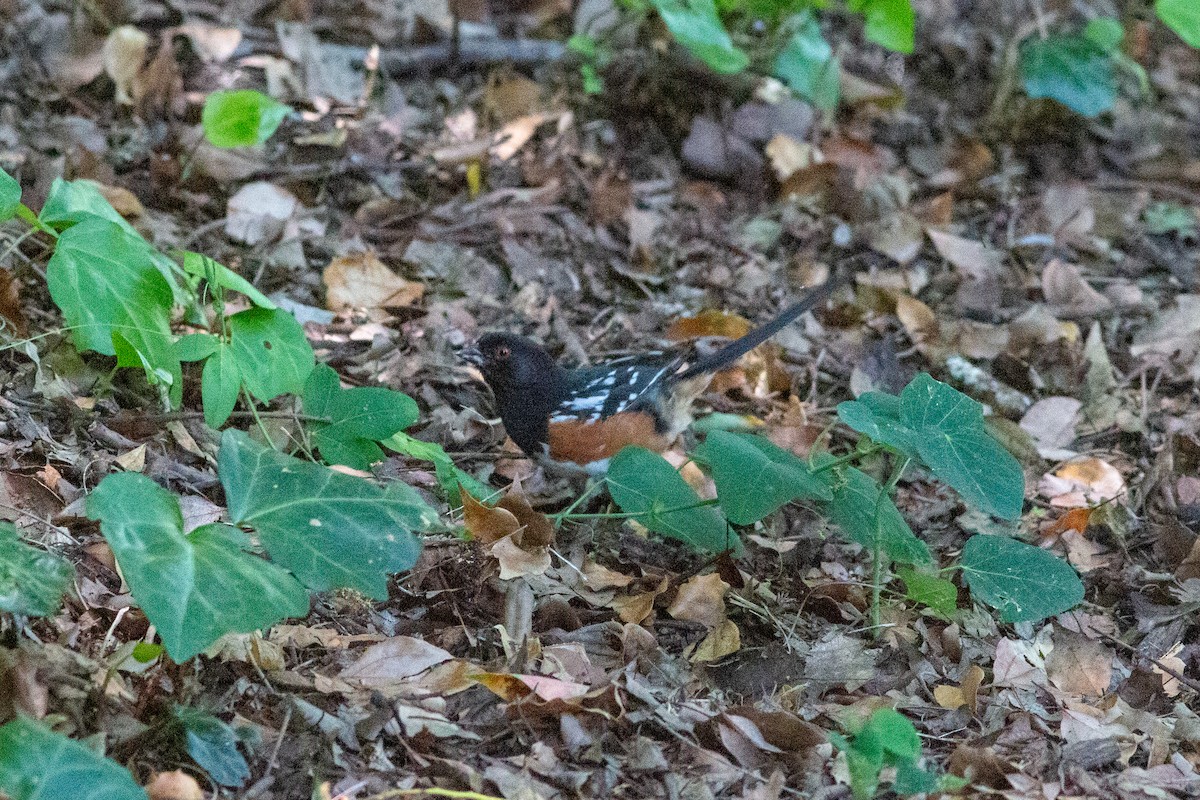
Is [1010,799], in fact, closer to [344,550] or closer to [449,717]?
[449,717]

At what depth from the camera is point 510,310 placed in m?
4.17

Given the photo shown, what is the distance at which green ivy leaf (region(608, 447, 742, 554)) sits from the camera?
9.60 feet

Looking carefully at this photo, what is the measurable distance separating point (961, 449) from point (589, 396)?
1.21 metres

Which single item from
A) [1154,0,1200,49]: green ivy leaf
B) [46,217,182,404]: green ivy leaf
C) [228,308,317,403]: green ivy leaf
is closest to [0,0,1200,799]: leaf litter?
[46,217,182,404]: green ivy leaf

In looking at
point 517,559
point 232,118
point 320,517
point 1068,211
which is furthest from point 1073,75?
point 320,517

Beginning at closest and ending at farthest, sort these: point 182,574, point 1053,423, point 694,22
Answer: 1. point 182,574
2. point 1053,423
3. point 694,22

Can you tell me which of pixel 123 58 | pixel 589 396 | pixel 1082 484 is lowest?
pixel 1082 484

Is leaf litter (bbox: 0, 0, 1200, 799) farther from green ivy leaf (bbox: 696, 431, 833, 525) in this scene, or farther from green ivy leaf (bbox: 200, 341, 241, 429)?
green ivy leaf (bbox: 696, 431, 833, 525)

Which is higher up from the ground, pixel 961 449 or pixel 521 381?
pixel 961 449

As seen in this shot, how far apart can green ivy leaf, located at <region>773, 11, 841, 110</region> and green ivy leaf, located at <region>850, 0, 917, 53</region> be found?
0.41m

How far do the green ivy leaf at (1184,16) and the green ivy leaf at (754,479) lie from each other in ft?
9.49

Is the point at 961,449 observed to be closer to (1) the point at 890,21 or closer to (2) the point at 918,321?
(2) the point at 918,321

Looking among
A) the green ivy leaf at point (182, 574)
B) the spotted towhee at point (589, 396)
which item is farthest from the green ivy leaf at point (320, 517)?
the spotted towhee at point (589, 396)

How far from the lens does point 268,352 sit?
116 inches
